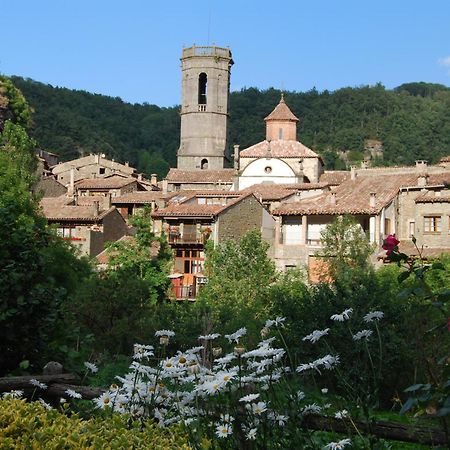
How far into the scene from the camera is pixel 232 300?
30016mm

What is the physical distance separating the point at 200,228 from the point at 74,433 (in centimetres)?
3607

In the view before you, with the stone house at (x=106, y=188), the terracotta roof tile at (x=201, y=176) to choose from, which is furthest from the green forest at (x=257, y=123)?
the terracotta roof tile at (x=201, y=176)

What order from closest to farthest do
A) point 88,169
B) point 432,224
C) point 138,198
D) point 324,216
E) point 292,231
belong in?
point 432,224, point 324,216, point 292,231, point 138,198, point 88,169

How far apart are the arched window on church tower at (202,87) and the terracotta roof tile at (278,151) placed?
16699mm

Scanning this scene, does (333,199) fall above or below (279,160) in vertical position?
below

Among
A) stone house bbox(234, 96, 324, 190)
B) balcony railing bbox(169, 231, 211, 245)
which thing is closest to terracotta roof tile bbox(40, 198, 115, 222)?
balcony railing bbox(169, 231, 211, 245)

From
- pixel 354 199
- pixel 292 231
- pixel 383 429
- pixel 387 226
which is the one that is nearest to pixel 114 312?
pixel 383 429

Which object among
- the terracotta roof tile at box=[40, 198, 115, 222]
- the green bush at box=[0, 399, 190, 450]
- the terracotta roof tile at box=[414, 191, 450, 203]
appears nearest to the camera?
the green bush at box=[0, 399, 190, 450]

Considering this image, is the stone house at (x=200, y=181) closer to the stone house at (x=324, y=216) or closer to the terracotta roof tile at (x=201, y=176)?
the terracotta roof tile at (x=201, y=176)

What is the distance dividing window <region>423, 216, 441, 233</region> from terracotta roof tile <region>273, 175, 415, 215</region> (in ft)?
6.66

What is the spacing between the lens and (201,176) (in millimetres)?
54000

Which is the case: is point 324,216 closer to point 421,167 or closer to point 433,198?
point 433,198

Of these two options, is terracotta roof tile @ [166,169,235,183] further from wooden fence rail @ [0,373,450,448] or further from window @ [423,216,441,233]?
wooden fence rail @ [0,373,450,448]

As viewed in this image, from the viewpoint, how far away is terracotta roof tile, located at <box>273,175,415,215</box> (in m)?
37.9
